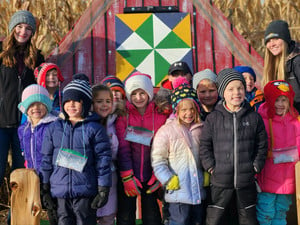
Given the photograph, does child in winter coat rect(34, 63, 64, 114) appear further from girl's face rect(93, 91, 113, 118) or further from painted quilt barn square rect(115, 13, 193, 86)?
painted quilt barn square rect(115, 13, 193, 86)

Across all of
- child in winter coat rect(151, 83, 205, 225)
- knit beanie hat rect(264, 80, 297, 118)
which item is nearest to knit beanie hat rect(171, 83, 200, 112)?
child in winter coat rect(151, 83, 205, 225)

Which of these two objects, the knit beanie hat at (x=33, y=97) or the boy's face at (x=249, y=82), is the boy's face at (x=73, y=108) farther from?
the boy's face at (x=249, y=82)

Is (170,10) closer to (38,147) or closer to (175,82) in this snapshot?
(175,82)

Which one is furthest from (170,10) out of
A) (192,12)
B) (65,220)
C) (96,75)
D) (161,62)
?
(65,220)

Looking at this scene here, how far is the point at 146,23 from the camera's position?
5.06 meters

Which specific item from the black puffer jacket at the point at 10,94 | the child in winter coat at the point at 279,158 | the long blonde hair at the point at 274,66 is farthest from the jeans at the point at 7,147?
the long blonde hair at the point at 274,66

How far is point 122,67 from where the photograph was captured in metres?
5.03

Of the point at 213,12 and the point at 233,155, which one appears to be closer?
the point at 233,155

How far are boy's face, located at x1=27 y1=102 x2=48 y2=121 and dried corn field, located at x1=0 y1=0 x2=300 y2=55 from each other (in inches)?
135

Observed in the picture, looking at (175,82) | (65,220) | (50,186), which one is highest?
(175,82)

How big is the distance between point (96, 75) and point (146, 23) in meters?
0.85

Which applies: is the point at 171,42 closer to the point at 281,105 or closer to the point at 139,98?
the point at 139,98

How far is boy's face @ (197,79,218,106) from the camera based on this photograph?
4.02m

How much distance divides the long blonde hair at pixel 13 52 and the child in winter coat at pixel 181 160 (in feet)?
5.55
